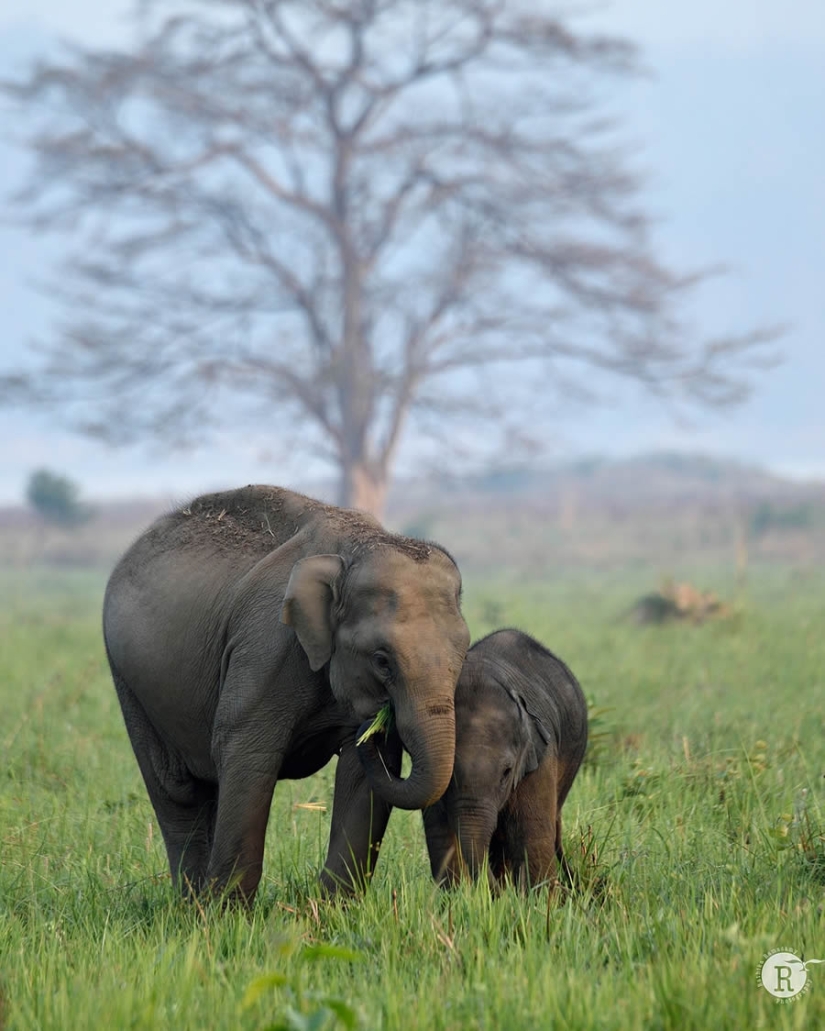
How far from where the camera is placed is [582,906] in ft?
15.2

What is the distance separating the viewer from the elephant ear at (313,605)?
4.80 m

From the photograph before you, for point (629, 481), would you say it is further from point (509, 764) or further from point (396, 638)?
point (396, 638)

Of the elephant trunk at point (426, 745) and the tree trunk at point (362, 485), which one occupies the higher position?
the tree trunk at point (362, 485)

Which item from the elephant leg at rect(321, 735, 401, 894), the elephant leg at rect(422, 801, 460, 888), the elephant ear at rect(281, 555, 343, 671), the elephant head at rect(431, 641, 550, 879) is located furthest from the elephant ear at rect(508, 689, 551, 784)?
the elephant ear at rect(281, 555, 343, 671)

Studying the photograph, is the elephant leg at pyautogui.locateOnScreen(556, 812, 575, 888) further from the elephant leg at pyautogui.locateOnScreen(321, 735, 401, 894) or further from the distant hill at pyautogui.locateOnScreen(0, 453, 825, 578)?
the distant hill at pyautogui.locateOnScreen(0, 453, 825, 578)

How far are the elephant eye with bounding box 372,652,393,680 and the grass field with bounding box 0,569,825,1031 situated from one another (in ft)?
2.44

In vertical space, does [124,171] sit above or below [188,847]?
above

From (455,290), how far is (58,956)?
22.0m

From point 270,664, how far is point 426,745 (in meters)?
0.86

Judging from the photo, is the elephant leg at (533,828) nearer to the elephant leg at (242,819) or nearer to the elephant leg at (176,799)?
the elephant leg at (242,819)

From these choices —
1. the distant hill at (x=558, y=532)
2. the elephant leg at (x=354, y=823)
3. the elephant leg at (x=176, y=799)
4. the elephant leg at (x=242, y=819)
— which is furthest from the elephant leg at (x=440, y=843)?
the distant hill at (x=558, y=532)

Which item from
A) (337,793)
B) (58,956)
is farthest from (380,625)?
(58,956)

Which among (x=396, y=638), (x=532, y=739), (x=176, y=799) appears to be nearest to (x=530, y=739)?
(x=532, y=739)

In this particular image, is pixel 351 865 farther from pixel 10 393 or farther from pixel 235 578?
pixel 10 393
